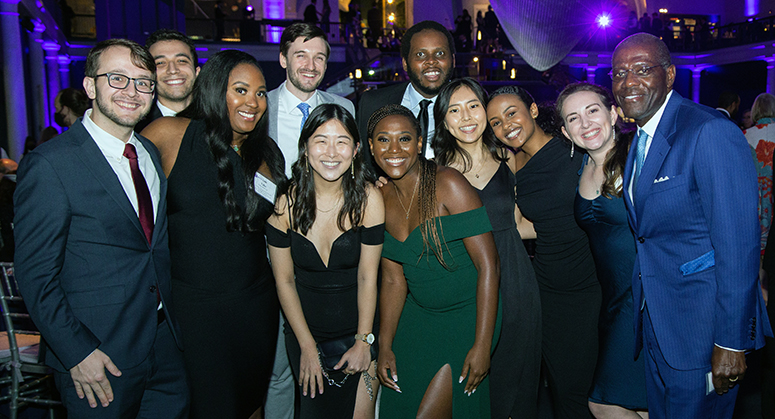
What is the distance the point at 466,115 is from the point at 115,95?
1.65 meters

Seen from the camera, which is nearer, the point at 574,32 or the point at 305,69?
the point at 305,69

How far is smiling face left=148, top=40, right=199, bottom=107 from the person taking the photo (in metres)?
2.89

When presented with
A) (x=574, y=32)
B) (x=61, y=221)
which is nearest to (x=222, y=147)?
(x=61, y=221)

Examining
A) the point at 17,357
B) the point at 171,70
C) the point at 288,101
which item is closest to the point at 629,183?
the point at 288,101

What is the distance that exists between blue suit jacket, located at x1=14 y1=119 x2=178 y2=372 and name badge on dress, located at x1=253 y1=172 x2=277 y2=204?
1.47ft

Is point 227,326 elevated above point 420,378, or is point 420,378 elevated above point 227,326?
point 227,326

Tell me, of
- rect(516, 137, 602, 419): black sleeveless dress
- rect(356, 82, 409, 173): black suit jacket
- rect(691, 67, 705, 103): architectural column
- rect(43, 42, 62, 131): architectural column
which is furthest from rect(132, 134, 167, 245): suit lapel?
rect(691, 67, 705, 103): architectural column

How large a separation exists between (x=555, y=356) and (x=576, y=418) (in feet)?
1.15

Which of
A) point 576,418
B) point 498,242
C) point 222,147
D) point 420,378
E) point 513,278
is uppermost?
point 222,147

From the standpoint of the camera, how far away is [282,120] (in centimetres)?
304

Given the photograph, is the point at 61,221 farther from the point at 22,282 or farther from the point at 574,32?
the point at 574,32

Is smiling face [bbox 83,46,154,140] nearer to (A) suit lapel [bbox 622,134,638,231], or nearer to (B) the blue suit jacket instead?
(B) the blue suit jacket

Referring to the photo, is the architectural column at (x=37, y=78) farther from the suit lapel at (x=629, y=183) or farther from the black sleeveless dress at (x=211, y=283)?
the suit lapel at (x=629, y=183)

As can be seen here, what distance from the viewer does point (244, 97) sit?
7.62 feet
